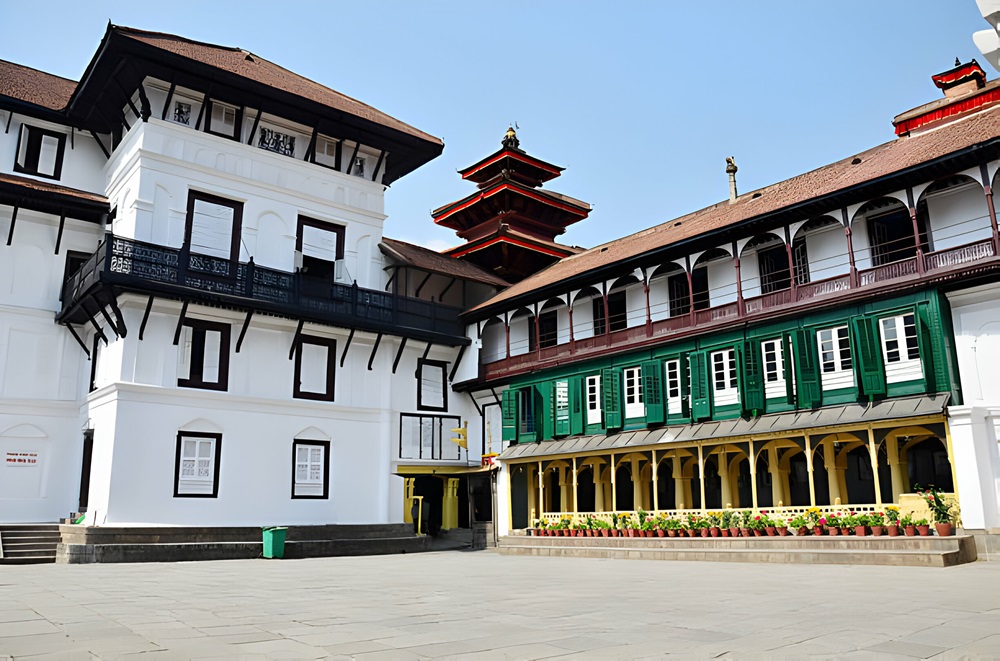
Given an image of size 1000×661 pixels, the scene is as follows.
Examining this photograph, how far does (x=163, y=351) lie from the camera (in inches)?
968

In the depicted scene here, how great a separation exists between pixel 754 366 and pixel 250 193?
57.5ft

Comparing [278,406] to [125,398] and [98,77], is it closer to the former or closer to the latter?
[125,398]

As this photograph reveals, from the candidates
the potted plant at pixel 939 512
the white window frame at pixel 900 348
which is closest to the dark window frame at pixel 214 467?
the white window frame at pixel 900 348

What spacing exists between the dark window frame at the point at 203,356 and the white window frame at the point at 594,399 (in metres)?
11.9

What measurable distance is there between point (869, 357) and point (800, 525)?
447 centimetres

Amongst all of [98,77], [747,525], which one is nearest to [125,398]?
[98,77]

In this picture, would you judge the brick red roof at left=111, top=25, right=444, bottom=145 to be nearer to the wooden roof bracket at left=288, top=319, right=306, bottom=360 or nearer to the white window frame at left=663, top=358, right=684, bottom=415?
the wooden roof bracket at left=288, top=319, right=306, bottom=360

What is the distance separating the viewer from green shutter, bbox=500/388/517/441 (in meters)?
29.2

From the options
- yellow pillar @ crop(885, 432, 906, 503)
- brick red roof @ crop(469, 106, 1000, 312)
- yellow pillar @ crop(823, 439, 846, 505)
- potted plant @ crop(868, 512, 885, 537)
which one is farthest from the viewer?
yellow pillar @ crop(823, 439, 846, 505)

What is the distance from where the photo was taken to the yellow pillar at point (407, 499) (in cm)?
2923

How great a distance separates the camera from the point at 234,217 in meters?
27.1

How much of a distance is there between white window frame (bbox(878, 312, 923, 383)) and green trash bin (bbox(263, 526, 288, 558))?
1683 centimetres

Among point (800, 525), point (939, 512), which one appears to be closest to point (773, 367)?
point (800, 525)

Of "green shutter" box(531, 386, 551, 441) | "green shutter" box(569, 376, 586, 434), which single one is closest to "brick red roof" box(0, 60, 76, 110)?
"green shutter" box(531, 386, 551, 441)
